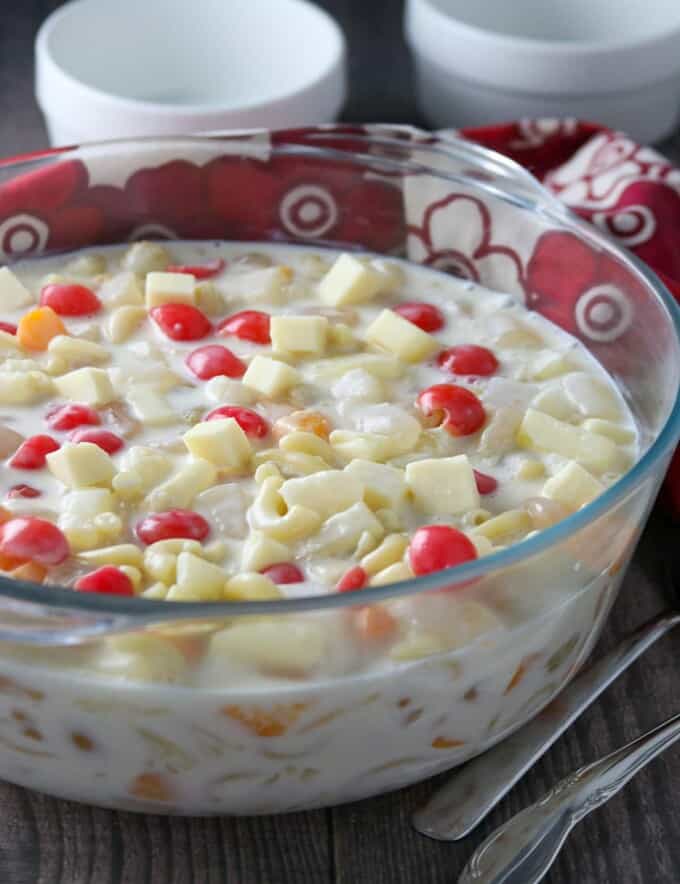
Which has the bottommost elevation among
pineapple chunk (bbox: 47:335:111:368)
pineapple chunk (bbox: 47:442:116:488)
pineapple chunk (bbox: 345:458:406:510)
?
pineapple chunk (bbox: 47:335:111:368)

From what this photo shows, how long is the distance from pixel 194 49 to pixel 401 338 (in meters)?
1.32

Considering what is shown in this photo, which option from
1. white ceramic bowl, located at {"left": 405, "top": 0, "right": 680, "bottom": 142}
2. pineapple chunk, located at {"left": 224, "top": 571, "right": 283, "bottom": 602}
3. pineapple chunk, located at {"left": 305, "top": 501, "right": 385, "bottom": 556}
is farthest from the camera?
white ceramic bowl, located at {"left": 405, "top": 0, "right": 680, "bottom": 142}

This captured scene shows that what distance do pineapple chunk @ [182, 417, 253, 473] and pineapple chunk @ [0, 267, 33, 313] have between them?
55 centimetres

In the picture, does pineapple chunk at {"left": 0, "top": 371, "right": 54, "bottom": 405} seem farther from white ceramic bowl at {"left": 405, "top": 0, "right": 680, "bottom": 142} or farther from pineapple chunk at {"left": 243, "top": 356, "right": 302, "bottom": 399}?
white ceramic bowl at {"left": 405, "top": 0, "right": 680, "bottom": 142}

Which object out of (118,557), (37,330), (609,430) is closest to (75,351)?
(37,330)

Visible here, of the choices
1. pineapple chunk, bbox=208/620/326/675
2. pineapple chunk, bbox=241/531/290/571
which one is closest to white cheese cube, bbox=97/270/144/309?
pineapple chunk, bbox=241/531/290/571

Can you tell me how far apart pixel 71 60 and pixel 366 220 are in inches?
36.6

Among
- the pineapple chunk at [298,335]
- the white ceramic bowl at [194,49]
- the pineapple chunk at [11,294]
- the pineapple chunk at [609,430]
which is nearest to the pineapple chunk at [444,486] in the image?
the pineapple chunk at [609,430]

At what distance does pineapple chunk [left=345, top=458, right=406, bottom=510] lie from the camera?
183 cm

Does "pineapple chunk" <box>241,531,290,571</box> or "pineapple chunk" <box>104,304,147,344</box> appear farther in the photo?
"pineapple chunk" <box>104,304,147,344</box>

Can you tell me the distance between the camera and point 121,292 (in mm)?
2350

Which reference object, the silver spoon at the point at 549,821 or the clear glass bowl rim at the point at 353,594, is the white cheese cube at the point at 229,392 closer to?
the clear glass bowl rim at the point at 353,594

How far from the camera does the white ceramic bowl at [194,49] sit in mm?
3098

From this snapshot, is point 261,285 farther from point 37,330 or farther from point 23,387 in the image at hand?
point 23,387
